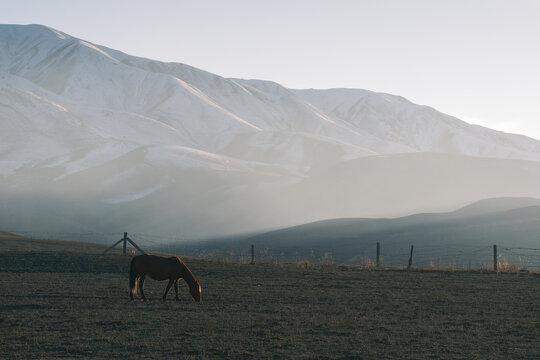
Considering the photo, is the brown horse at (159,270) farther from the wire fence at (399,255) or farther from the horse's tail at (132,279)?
the wire fence at (399,255)

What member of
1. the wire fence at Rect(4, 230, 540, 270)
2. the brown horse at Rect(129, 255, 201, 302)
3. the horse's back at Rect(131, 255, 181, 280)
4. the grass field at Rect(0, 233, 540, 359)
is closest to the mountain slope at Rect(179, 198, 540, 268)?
the wire fence at Rect(4, 230, 540, 270)

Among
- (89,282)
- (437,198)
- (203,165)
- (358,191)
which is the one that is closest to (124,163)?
(203,165)

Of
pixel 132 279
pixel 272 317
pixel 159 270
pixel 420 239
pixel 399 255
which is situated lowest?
pixel 272 317

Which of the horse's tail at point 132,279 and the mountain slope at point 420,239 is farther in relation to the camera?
the mountain slope at point 420,239

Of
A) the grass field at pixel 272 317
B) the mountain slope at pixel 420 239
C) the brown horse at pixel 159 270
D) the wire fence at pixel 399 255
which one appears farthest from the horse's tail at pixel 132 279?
the mountain slope at pixel 420 239

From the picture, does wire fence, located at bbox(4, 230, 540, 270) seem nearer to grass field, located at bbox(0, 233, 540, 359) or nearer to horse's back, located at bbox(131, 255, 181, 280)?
grass field, located at bbox(0, 233, 540, 359)

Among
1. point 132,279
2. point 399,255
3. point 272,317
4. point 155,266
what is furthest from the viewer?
point 399,255

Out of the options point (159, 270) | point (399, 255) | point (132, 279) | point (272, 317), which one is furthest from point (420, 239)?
point (272, 317)

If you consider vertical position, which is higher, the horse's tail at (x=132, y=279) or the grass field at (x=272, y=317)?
the horse's tail at (x=132, y=279)

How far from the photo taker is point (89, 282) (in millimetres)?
21078

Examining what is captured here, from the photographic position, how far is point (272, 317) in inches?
567

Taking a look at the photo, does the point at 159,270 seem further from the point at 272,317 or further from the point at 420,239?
the point at 420,239

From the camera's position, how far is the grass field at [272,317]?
36.1ft

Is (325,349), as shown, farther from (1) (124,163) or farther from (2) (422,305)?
(1) (124,163)
